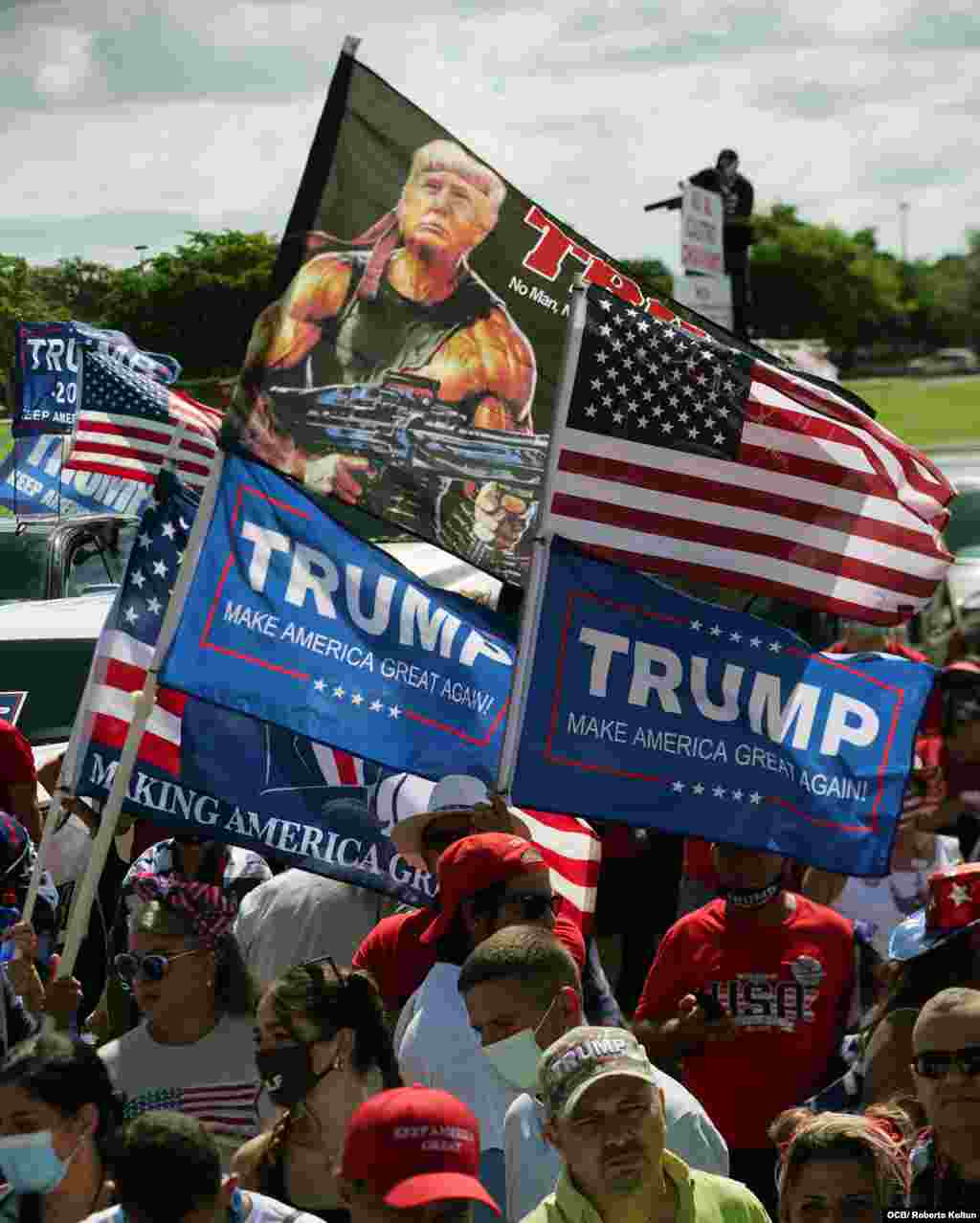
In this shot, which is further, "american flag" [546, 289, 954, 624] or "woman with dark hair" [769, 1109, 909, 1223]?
"american flag" [546, 289, 954, 624]

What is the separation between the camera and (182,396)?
39.4ft

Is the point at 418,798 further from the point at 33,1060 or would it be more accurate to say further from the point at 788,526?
the point at 33,1060

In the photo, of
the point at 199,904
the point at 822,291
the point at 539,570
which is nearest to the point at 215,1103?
the point at 199,904

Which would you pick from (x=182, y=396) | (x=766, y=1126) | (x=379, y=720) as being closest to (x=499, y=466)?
(x=379, y=720)

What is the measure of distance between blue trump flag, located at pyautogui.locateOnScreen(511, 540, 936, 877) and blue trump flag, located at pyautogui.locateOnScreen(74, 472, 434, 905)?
0.60 m

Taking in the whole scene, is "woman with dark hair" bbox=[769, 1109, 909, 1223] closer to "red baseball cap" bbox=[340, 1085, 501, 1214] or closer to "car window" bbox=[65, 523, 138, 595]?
"red baseball cap" bbox=[340, 1085, 501, 1214]

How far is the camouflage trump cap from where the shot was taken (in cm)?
412

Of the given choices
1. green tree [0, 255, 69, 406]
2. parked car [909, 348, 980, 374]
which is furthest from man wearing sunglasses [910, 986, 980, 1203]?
parked car [909, 348, 980, 374]

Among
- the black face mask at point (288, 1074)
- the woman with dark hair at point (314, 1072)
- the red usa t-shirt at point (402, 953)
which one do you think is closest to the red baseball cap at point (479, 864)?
the red usa t-shirt at point (402, 953)

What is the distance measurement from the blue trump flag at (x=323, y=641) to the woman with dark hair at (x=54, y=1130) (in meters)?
1.33

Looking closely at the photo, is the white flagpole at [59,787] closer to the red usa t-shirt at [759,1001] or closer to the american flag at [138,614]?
the american flag at [138,614]

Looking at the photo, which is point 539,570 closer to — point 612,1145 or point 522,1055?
point 522,1055

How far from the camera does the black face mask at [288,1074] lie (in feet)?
15.5

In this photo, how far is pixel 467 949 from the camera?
5.33 metres
